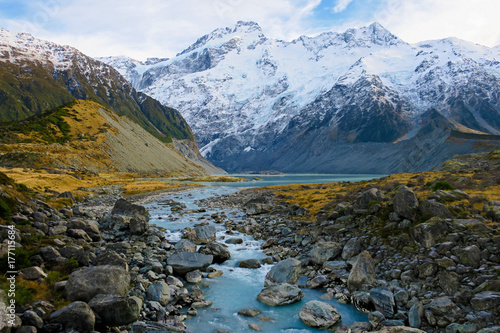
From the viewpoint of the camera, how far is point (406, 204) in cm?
2155

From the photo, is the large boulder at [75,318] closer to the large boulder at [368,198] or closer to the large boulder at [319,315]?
the large boulder at [319,315]

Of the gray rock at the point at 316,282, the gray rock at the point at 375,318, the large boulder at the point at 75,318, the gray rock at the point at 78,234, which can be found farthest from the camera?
the gray rock at the point at 78,234

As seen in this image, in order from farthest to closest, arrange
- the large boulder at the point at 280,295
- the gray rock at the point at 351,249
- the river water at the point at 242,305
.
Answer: the gray rock at the point at 351,249 < the large boulder at the point at 280,295 < the river water at the point at 242,305

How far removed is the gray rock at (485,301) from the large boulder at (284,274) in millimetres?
9471

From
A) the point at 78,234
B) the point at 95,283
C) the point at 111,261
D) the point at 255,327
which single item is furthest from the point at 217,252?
the point at 95,283

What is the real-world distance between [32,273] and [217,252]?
41.9 feet

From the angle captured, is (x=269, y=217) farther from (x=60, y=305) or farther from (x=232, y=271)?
(x=60, y=305)

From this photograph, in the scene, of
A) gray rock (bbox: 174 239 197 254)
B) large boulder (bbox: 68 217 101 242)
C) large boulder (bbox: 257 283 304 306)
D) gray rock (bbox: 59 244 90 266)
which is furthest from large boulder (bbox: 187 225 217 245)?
large boulder (bbox: 257 283 304 306)

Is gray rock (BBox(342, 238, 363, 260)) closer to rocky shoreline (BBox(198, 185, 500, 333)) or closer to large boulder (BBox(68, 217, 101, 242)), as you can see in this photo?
rocky shoreline (BBox(198, 185, 500, 333))

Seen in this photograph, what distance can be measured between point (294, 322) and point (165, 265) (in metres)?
10.4

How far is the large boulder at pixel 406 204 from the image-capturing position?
21031 mm

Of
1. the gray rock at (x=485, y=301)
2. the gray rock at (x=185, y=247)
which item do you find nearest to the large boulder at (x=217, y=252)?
the gray rock at (x=185, y=247)

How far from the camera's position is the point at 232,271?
72.2 feet

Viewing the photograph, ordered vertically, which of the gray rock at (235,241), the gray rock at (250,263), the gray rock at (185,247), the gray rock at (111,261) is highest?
the gray rock at (111,261)
